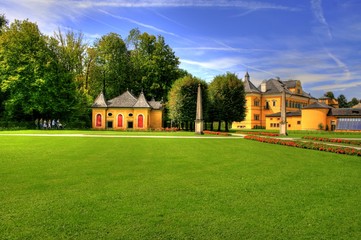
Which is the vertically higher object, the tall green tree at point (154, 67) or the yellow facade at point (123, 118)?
the tall green tree at point (154, 67)

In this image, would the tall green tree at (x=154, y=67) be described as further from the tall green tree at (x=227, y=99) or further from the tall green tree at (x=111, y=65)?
the tall green tree at (x=227, y=99)

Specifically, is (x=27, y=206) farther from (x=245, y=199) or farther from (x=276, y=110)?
(x=276, y=110)

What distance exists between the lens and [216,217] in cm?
593

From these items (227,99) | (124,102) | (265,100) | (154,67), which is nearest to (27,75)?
(124,102)

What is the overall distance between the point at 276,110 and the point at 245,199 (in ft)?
225

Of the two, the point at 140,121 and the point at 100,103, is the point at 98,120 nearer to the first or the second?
the point at 100,103

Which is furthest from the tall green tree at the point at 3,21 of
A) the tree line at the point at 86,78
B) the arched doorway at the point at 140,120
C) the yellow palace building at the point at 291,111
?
the yellow palace building at the point at 291,111

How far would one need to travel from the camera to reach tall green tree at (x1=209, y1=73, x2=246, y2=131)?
49500 mm

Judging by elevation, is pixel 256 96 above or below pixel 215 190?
above

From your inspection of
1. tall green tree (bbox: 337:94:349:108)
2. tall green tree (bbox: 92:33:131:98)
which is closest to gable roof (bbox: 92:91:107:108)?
tall green tree (bbox: 92:33:131:98)

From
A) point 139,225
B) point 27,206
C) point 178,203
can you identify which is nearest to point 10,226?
point 27,206

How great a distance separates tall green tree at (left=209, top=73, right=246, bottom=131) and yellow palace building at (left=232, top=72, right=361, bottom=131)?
39.7 ft

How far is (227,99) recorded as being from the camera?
49.5 metres

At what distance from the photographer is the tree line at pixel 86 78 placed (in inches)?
1748
